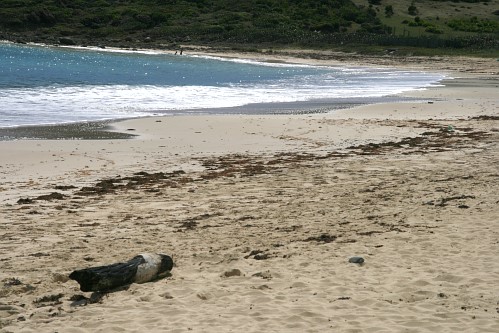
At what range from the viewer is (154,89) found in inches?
1171

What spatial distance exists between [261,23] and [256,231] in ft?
230

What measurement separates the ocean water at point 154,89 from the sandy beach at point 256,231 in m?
6.01

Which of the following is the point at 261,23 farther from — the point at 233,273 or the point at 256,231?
the point at 233,273

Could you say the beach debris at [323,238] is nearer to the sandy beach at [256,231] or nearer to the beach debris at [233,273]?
the sandy beach at [256,231]

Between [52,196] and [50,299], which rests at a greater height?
[52,196]

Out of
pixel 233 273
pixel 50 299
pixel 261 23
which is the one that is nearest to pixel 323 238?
pixel 233 273

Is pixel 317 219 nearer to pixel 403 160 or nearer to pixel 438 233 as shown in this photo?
pixel 438 233

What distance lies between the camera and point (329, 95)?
29.1 metres

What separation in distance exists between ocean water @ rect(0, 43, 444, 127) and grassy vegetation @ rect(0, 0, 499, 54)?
67.4ft

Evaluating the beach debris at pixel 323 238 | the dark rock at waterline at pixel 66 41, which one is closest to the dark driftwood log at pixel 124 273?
the beach debris at pixel 323 238

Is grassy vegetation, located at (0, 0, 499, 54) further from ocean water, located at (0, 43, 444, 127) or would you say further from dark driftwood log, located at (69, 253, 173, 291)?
dark driftwood log, located at (69, 253, 173, 291)

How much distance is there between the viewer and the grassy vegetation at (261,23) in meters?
68.4

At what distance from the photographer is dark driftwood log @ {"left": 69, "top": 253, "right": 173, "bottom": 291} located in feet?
20.5

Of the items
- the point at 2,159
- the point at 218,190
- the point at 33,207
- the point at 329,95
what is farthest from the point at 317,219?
the point at 329,95
